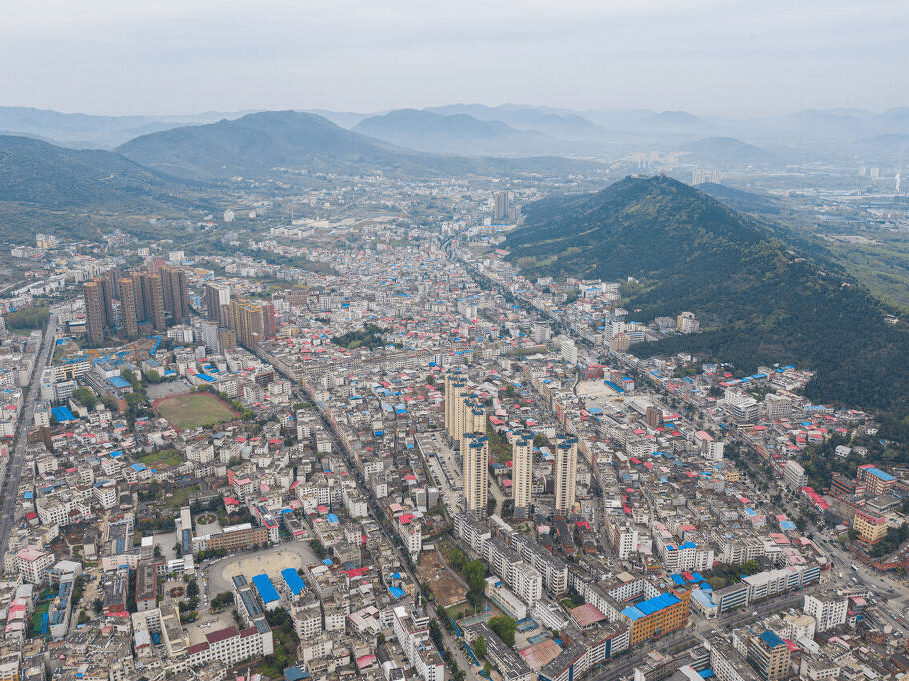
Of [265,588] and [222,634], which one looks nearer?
[222,634]

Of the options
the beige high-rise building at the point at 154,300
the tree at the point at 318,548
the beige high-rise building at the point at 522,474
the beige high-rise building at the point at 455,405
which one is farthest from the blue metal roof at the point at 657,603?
the beige high-rise building at the point at 154,300

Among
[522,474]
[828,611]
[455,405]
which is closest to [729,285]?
[455,405]

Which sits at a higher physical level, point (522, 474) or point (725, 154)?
point (725, 154)

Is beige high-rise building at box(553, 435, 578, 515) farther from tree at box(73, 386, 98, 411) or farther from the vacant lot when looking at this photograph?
tree at box(73, 386, 98, 411)

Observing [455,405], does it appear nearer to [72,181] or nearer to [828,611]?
[828,611]

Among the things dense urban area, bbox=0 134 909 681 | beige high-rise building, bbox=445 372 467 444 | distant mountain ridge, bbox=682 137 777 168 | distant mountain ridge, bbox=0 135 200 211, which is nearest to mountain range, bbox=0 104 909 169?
distant mountain ridge, bbox=682 137 777 168

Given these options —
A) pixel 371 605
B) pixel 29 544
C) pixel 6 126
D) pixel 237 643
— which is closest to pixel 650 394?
pixel 371 605

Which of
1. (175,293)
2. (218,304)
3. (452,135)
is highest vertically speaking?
(452,135)

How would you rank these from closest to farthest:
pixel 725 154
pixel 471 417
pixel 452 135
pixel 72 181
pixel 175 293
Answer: pixel 471 417
pixel 175 293
pixel 72 181
pixel 725 154
pixel 452 135

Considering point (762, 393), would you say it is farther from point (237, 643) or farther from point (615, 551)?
point (237, 643)
